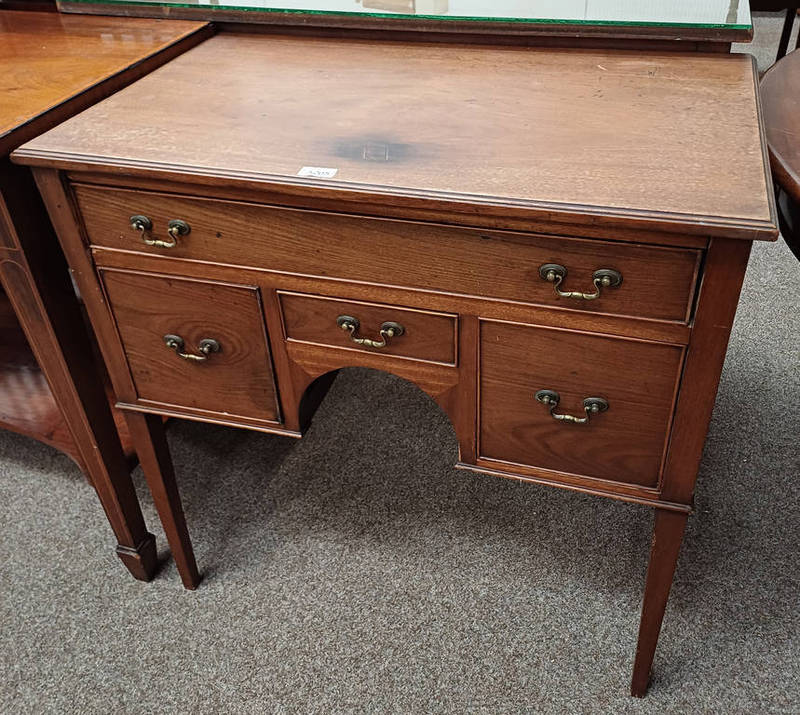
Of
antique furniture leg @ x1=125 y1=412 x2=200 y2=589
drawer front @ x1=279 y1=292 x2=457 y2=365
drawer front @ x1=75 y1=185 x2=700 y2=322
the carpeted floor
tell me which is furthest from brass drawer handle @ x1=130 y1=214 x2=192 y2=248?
the carpeted floor

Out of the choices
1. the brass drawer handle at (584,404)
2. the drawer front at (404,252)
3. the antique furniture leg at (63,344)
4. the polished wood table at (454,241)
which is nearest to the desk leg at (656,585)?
the polished wood table at (454,241)

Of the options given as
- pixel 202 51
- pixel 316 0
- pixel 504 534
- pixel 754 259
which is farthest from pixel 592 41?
pixel 754 259

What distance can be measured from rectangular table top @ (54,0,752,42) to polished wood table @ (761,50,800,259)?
102 millimetres

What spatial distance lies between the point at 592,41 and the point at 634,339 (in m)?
0.50

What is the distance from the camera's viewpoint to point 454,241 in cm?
87

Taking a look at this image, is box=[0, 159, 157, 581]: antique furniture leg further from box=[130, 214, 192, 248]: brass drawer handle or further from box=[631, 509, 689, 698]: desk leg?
box=[631, 509, 689, 698]: desk leg

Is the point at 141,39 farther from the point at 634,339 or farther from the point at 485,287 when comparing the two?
the point at 634,339

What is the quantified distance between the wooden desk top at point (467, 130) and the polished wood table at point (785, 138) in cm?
5

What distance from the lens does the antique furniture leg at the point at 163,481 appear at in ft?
3.95

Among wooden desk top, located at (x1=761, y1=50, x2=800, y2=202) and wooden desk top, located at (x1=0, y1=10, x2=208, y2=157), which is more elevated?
wooden desk top, located at (x1=0, y1=10, x2=208, y2=157)

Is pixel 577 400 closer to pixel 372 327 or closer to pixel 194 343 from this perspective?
pixel 372 327

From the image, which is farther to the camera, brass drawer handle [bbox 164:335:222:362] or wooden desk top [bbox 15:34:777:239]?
brass drawer handle [bbox 164:335:222:362]

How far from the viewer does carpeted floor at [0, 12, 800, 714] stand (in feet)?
4.03

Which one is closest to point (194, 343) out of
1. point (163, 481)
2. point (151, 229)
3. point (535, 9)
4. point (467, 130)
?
point (151, 229)
